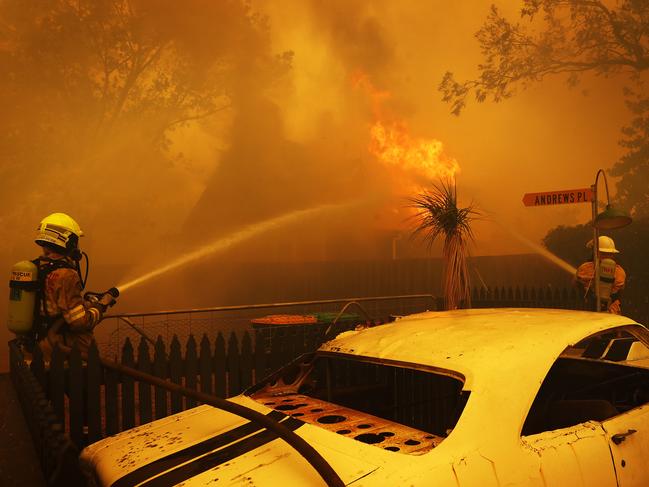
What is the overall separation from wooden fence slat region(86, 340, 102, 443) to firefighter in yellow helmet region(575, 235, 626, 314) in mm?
7057

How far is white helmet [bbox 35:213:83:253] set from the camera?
4.53 m

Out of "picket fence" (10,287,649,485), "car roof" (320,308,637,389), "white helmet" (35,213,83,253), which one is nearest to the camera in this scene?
"car roof" (320,308,637,389)

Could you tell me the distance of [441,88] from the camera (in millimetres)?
24328

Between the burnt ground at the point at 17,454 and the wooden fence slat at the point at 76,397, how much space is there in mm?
331

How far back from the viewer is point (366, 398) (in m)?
3.24

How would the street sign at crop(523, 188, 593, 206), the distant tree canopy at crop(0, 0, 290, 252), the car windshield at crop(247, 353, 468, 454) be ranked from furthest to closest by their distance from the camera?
the distant tree canopy at crop(0, 0, 290, 252) → the street sign at crop(523, 188, 593, 206) → the car windshield at crop(247, 353, 468, 454)

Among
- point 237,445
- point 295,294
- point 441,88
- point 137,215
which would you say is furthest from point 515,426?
point 441,88

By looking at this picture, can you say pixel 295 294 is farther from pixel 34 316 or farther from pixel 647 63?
pixel 34 316

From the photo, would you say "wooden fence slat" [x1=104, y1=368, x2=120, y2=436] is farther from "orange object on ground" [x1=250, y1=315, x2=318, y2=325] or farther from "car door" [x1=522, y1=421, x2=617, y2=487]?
"car door" [x1=522, y1=421, x2=617, y2=487]

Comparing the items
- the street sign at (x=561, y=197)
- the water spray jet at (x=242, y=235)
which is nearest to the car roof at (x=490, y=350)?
the street sign at (x=561, y=197)

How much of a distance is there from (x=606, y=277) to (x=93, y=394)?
7137 mm

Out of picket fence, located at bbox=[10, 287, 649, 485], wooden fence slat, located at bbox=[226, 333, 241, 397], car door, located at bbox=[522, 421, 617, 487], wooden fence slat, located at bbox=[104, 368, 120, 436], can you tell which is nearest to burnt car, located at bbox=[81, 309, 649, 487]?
car door, located at bbox=[522, 421, 617, 487]

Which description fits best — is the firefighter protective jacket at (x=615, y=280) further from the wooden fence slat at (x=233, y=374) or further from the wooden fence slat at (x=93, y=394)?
the wooden fence slat at (x=93, y=394)

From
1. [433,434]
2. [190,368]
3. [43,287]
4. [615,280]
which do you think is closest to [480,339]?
[433,434]
